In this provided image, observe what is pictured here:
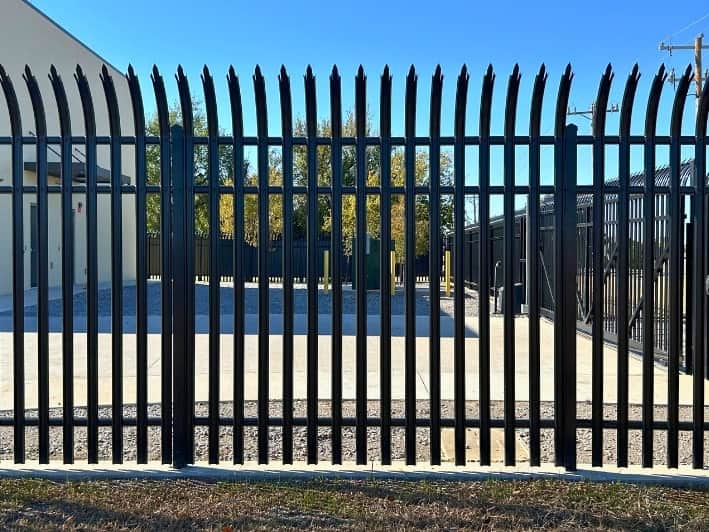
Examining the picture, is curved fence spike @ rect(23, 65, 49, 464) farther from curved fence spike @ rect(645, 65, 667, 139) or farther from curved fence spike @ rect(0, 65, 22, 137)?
curved fence spike @ rect(645, 65, 667, 139)

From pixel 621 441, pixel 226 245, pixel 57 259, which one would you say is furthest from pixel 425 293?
pixel 621 441

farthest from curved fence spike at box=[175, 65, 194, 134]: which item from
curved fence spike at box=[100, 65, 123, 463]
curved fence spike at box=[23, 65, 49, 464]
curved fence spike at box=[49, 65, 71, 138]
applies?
curved fence spike at box=[23, 65, 49, 464]

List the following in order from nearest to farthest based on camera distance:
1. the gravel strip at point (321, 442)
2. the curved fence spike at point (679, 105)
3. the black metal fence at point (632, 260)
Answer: the curved fence spike at point (679, 105) < the gravel strip at point (321, 442) < the black metal fence at point (632, 260)

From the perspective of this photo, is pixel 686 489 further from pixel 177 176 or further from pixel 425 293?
pixel 425 293

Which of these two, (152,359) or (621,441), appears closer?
(621,441)

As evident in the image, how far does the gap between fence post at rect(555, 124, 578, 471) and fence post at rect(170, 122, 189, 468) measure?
230 centimetres

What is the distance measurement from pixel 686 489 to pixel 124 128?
22693mm

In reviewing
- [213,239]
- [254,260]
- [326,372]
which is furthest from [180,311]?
[254,260]

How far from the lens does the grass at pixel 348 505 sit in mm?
3336

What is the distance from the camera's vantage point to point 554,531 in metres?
3.24

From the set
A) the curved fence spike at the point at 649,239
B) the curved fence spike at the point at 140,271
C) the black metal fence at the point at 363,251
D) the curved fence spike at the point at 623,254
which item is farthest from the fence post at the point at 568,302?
the curved fence spike at the point at 140,271

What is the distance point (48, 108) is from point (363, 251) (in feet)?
61.0

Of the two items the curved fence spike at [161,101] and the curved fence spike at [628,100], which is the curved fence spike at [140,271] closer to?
the curved fence spike at [161,101]

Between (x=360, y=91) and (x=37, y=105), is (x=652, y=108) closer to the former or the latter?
(x=360, y=91)
